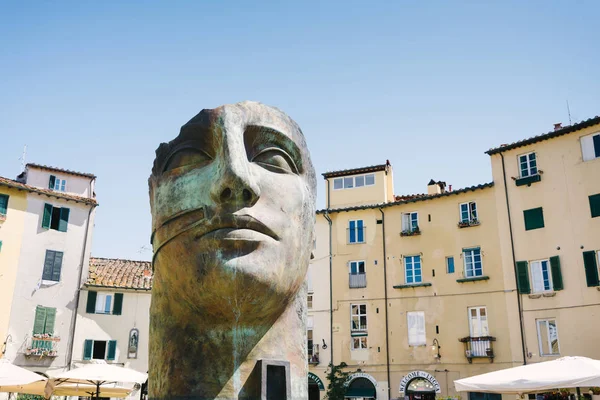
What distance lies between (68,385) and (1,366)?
72.4 inches

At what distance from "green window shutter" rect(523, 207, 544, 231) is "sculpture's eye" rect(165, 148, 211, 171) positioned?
1055 inches

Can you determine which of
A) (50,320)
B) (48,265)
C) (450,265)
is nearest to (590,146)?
(450,265)

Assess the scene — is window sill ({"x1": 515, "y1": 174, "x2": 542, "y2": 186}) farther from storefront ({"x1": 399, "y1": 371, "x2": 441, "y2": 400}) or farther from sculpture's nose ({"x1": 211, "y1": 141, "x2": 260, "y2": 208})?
sculpture's nose ({"x1": 211, "y1": 141, "x2": 260, "y2": 208})

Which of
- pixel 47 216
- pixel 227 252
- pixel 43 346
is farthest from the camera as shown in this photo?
pixel 47 216

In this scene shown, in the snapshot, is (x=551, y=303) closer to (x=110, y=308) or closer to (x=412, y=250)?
(x=412, y=250)

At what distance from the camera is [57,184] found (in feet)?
112

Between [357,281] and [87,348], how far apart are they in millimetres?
14980

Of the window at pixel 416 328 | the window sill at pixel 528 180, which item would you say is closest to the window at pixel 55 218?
the window at pixel 416 328

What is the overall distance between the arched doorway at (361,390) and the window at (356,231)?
768 cm

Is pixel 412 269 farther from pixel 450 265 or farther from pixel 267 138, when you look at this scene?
pixel 267 138

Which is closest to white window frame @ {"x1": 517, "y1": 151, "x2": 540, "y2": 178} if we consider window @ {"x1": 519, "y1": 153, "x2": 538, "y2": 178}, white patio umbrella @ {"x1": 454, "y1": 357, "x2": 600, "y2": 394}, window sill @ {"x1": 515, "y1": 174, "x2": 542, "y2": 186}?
window @ {"x1": 519, "y1": 153, "x2": 538, "y2": 178}

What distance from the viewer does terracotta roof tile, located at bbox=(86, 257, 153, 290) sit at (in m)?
34.0

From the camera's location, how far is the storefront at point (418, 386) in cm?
3070

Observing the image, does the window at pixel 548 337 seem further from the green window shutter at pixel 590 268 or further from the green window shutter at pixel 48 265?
the green window shutter at pixel 48 265
